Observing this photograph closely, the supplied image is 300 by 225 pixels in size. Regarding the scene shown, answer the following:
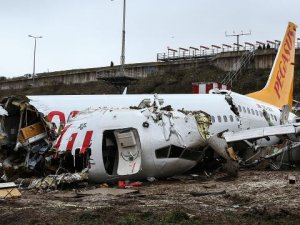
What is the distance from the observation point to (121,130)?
48.7 ft

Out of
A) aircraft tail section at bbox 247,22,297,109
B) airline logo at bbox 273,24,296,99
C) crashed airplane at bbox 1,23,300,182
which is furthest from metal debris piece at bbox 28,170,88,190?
airline logo at bbox 273,24,296,99

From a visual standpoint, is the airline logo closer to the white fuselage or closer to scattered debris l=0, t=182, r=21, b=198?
the white fuselage

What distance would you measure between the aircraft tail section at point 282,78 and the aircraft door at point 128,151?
47.6ft

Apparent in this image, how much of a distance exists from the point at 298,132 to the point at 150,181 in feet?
19.8

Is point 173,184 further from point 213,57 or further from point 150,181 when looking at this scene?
point 213,57

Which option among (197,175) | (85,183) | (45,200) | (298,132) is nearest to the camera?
(45,200)

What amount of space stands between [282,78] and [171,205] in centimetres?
2249

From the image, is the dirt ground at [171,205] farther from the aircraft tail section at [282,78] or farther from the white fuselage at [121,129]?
the aircraft tail section at [282,78]

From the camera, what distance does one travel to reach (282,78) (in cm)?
3122

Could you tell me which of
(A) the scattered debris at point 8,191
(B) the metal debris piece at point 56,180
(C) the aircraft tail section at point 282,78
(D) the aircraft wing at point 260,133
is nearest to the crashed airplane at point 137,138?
(D) the aircraft wing at point 260,133

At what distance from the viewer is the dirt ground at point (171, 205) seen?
873cm

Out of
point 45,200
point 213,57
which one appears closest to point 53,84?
point 213,57

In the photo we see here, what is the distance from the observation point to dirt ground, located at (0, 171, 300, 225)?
8.73 metres

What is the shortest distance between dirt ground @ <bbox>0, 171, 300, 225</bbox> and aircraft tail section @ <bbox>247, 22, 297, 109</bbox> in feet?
50.1
